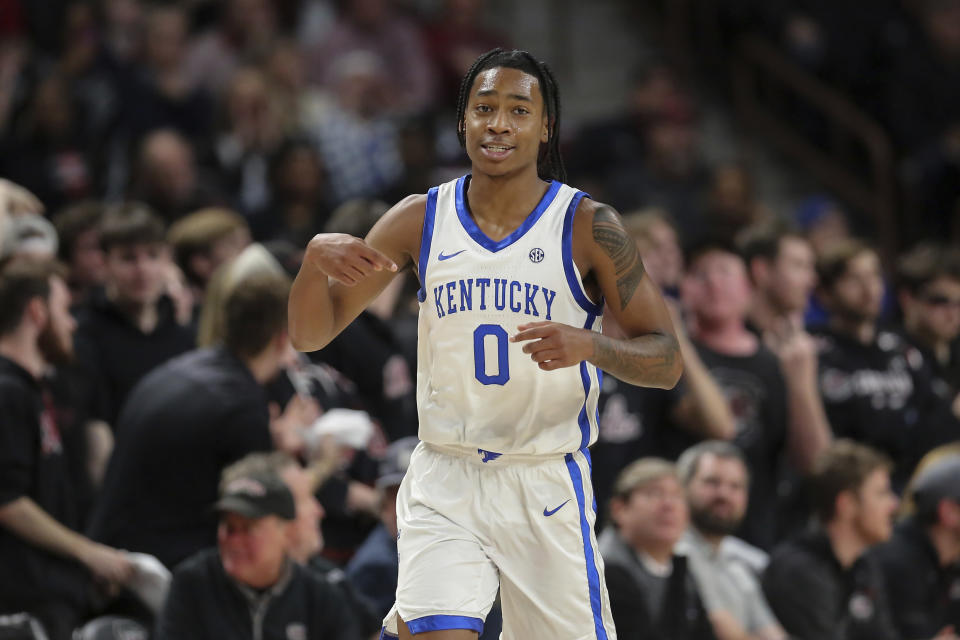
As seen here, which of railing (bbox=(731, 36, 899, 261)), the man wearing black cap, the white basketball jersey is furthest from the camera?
railing (bbox=(731, 36, 899, 261))

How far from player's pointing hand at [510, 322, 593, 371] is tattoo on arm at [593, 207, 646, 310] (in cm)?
41

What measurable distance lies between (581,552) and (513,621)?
0.26m

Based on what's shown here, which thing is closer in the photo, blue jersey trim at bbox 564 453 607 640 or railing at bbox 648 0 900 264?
blue jersey trim at bbox 564 453 607 640

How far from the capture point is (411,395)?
687 cm

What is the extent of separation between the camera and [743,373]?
7.64 meters

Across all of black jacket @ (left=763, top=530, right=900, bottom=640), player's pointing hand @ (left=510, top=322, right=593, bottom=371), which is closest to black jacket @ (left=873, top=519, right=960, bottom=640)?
black jacket @ (left=763, top=530, right=900, bottom=640)

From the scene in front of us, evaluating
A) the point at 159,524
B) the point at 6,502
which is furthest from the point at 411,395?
the point at 6,502

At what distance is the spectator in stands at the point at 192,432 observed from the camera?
5.57 m

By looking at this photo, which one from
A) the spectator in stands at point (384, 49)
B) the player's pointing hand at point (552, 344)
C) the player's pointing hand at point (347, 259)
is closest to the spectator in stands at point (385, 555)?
the player's pointing hand at point (347, 259)

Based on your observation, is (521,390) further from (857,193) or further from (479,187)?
(857,193)

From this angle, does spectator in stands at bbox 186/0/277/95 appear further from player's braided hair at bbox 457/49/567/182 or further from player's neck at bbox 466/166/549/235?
player's neck at bbox 466/166/549/235

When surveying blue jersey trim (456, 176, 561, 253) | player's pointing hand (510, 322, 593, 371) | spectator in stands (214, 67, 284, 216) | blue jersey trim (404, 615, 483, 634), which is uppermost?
spectator in stands (214, 67, 284, 216)

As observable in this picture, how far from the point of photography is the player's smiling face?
413 centimetres

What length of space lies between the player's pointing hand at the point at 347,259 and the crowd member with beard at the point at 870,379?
4512 millimetres
